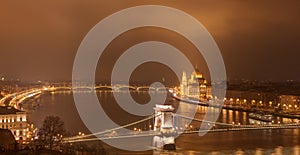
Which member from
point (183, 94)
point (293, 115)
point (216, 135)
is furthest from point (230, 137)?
point (183, 94)

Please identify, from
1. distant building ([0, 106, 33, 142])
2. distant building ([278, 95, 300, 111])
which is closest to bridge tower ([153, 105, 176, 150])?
distant building ([0, 106, 33, 142])

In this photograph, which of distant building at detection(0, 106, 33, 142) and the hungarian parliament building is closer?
distant building at detection(0, 106, 33, 142)

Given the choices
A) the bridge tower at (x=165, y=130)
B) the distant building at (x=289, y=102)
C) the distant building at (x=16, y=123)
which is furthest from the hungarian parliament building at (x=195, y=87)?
the distant building at (x=16, y=123)

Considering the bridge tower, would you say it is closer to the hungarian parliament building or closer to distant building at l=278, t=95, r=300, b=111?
distant building at l=278, t=95, r=300, b=111

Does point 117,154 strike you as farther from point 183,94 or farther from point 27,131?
point 183,94

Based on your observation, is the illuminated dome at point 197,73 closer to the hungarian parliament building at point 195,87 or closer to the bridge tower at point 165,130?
the hungarian parliament building at point 195,87
